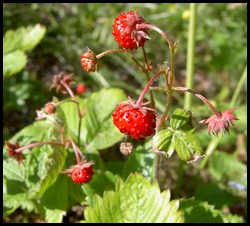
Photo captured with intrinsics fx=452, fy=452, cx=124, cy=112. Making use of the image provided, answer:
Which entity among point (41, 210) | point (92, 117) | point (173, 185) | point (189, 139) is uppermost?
point (189, 139)

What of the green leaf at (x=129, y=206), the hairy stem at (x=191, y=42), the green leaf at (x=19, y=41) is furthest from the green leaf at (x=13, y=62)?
the green leaf at (x=129, y=206)

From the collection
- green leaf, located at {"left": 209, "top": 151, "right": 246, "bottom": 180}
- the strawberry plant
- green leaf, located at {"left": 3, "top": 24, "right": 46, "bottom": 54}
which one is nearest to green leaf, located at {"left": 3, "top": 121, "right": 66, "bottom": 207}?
the strawberry plant

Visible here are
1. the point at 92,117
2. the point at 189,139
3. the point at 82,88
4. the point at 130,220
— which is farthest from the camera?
the point at 82,88

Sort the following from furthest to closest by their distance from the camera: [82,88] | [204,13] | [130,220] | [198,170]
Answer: [204,13] → [82,88] → [198,170] → [130,220]

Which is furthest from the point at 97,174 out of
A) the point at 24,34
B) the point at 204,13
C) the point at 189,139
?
the point at 204,13

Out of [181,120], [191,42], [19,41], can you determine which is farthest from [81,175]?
[19,41]

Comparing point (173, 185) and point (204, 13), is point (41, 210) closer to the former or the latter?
point (173, 185)

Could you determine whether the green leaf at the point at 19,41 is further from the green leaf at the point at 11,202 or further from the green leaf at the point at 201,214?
the green leaf at the point at 201,214
